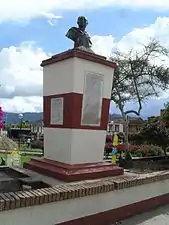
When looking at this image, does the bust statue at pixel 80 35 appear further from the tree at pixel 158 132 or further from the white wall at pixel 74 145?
the tree at pixel 158 132

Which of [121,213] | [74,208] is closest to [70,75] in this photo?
[74,208]

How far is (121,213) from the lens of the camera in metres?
5.74

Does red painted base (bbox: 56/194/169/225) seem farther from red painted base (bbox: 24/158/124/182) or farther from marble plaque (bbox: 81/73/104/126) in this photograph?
marble plaque (bbox: 81/73/104/126)

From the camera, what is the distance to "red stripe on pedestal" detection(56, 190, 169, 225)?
5109 millimetres

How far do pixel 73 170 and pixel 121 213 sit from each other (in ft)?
3.69

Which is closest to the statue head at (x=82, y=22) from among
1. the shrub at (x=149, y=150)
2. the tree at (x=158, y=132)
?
the tree at (x=158, y=132)

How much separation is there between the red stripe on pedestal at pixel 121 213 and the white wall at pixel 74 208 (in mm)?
65

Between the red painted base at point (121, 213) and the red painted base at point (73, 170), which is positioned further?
the red painted base at point (73, 170)

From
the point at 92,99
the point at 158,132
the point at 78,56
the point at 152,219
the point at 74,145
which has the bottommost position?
the point at 152,219

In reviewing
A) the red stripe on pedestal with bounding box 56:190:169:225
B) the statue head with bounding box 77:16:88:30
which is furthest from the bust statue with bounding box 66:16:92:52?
the red stripe on pedestal with bounding box 56:190:169:225

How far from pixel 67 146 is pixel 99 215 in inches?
57.3

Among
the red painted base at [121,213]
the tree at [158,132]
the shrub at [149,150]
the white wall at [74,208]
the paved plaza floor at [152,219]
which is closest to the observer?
the white wall at [74,208]

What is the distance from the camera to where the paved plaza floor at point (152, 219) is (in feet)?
18.5

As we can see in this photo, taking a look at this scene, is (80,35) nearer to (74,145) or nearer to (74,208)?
(74,145)
